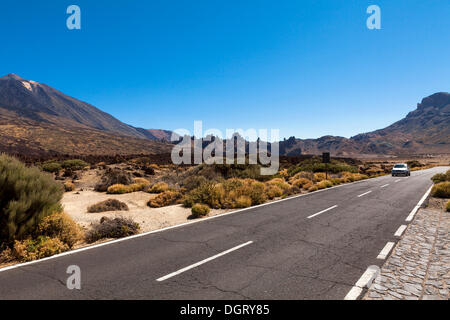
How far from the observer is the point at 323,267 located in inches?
202

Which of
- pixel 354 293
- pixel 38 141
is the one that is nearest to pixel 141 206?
pixel 354 293

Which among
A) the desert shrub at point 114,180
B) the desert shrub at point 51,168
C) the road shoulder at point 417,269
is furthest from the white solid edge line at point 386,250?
the desert shrub at point 51,168

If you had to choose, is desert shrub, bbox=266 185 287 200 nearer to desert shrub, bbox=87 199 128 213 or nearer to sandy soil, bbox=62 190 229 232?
sandy soil, bbox=62 190 229 232

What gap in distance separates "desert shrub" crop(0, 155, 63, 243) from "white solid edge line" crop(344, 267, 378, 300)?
739 centimetres

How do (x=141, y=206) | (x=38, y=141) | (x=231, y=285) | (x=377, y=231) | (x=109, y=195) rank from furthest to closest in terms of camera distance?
(x=38, y=141)
(x=109, y=195)
(x=141, y=206)
(x=377, y=231)
(x=231, y=285)

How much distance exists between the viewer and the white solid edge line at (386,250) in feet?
18.7

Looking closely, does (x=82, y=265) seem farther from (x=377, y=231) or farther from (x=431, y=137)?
(x=431, y=137)

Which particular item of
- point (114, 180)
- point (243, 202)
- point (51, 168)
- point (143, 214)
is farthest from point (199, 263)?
point (51, 168)

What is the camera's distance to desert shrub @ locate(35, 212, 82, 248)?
6664 mm

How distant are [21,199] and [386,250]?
912 cm

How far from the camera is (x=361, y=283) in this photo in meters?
4.40

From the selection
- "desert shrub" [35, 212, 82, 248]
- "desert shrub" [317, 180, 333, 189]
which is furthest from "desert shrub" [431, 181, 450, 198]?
"desert shrub" [35, 212, 82, 248]
